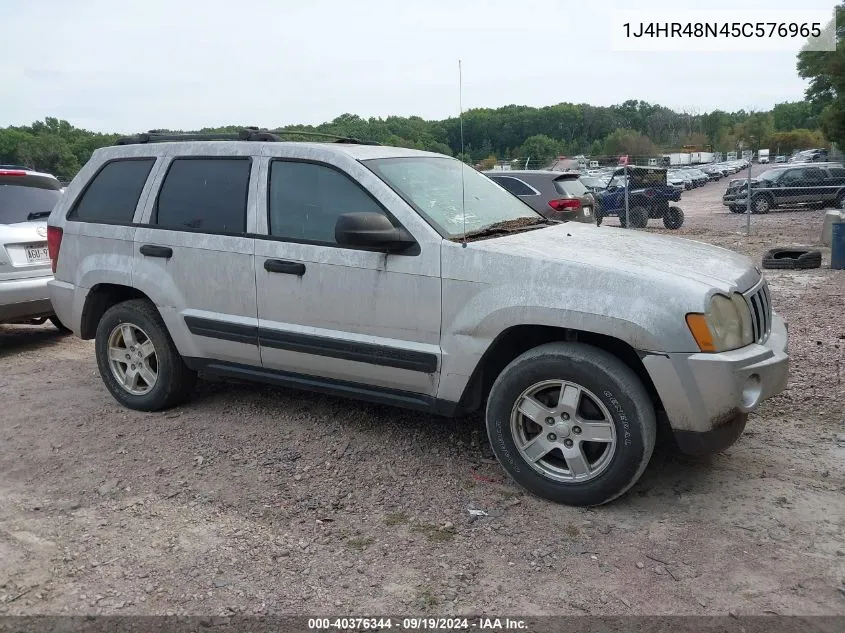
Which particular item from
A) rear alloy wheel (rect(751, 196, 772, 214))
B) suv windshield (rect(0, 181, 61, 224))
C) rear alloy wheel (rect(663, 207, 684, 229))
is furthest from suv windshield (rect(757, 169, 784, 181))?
suv windshield (rect(0, 181, 61, 224))

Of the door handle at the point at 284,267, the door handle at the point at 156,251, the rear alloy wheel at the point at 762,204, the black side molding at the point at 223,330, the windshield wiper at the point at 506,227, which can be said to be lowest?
the rear alloy wheel at the point at 762,204

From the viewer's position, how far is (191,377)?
5.04 m

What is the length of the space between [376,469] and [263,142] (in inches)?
83.5

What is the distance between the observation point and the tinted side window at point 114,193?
495 centimetres

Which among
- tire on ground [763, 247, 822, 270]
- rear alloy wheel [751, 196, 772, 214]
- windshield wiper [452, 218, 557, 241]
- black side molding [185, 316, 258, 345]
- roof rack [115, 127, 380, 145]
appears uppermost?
roof rack [115, 127, 380, 145]

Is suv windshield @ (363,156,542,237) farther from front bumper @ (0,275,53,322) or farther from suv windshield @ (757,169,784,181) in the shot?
suv windshield @ (757,169,784,181)

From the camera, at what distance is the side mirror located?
12.2 feet

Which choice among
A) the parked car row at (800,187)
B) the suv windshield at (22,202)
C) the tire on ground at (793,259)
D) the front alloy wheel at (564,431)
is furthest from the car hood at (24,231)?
the parked car row at (800,187)

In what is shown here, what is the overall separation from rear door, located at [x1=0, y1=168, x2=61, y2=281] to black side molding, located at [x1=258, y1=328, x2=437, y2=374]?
3.54 metres

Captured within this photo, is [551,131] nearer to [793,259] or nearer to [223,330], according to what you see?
[793,259]

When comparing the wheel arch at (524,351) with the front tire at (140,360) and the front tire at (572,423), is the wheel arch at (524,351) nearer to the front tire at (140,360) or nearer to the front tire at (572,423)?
the front tire at (572,423)

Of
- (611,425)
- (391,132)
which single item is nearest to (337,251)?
(611,425)

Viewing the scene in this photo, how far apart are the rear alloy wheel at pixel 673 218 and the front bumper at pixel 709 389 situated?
56.7 ft

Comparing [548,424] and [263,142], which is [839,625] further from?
[263,142]
